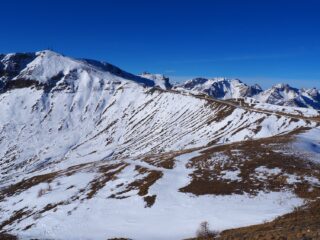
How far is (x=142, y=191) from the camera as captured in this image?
54.5 m

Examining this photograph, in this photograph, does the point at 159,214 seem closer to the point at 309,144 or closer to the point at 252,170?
the point at 252,170

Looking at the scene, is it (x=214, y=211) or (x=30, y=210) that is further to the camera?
(x=30, y=210)

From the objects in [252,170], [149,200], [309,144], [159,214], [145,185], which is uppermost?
[309,144]

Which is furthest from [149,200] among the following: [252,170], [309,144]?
[309,144]

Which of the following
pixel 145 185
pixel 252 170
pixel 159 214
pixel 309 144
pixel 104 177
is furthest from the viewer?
pixel 104 177

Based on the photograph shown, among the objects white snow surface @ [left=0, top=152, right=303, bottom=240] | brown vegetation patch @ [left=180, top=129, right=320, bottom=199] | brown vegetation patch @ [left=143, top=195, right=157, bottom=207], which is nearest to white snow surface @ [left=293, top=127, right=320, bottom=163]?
brown vegetation patch @ [left=180, top=129, right=320, bottom=199]

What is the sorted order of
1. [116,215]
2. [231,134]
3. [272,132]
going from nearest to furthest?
[116,215] < [272,132] < [231,134]

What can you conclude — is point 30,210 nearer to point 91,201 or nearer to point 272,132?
point 91,201

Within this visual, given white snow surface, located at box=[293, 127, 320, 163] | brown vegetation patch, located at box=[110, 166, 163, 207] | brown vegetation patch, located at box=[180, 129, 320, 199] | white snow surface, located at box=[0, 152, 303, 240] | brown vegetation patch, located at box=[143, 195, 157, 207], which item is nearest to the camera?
white snow surface, located at box=[0, 152, 303, 240]

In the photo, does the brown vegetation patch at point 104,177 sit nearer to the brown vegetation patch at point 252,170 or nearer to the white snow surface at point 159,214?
the white snow surface at point 159,214

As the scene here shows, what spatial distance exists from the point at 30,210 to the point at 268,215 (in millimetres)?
40075

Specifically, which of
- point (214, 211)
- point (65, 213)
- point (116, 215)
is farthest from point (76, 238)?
point (214, 211)

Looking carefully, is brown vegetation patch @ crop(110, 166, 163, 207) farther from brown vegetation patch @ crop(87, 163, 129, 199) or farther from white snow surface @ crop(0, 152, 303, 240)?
brown vegetation patch @ crop(87, 163, 129, 199)

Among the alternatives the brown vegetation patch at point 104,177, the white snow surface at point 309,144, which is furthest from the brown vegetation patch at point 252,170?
the brown vegetation patch at point 104,177
